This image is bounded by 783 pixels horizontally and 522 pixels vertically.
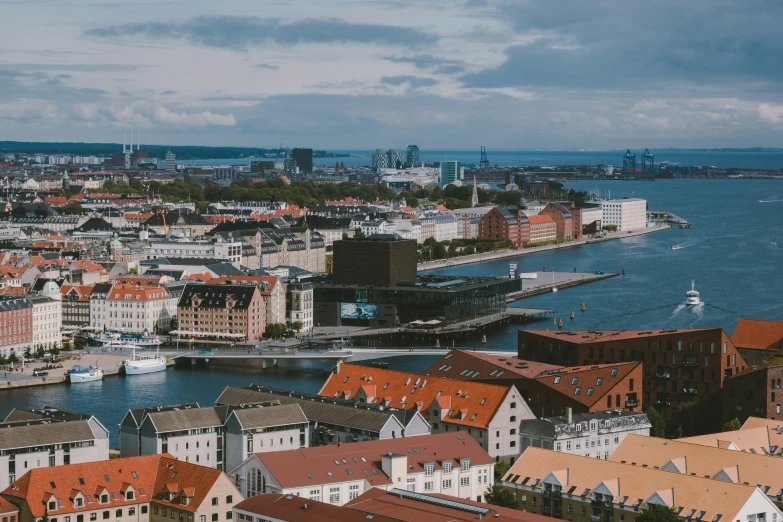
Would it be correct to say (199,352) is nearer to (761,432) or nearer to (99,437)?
(99,437)

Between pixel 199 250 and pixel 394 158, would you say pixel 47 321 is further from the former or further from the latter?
pixel 394 158

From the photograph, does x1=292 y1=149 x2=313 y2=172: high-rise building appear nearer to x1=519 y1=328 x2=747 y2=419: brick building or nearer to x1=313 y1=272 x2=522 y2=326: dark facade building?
x1=313 y1=272 x2=522 y2=326: dark facade building

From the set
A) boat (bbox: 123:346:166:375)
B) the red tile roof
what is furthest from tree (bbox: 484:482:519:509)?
boat (bbox: 123:346:166:375)

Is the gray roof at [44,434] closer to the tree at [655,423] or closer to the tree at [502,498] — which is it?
the tree at [502,498]

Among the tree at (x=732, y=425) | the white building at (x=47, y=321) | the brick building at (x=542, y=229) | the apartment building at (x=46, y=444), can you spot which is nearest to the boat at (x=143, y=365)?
the white building at (x=47, y=321)

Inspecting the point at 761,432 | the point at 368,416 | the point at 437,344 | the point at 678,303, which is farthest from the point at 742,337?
the point at 678,303

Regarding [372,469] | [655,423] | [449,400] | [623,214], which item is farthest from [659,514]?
[623,214]

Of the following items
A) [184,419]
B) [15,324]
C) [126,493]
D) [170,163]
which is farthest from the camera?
[170,163]
